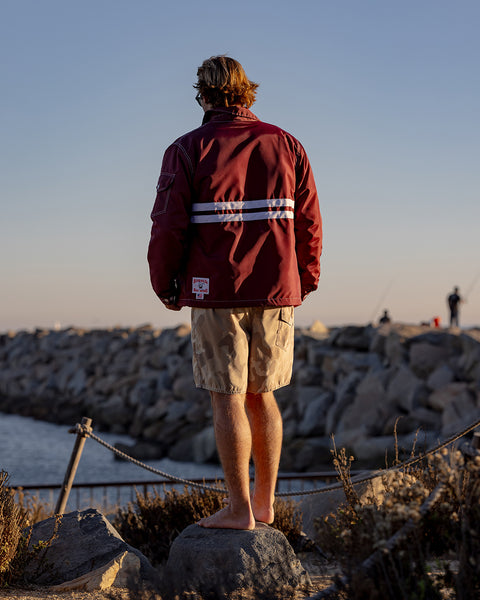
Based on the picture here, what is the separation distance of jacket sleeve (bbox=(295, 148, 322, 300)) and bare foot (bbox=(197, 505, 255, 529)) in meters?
1.33

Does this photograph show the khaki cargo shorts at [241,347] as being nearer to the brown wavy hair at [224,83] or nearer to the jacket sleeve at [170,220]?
the jacket sleeve at [170,220]

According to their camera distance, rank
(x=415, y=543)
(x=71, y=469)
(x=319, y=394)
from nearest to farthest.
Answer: (x=415, y=543), (x=71, y=469), (x=319, y=394)

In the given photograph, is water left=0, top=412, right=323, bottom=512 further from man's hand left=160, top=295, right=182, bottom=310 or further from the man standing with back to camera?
man's hand left=160, top=295, right=182, bottom=310

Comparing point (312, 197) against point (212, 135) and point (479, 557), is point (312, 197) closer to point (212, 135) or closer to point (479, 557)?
point (212, 135)

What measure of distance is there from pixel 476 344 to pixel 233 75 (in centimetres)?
1381

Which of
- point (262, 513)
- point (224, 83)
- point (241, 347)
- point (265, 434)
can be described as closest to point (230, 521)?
point (262, 513)

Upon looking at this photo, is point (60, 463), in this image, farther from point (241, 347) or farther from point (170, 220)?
point (170, 220)

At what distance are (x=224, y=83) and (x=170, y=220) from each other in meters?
0.81

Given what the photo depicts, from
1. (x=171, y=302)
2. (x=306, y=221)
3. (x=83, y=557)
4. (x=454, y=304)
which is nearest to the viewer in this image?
(x=171, y=302)

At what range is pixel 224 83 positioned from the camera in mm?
3668

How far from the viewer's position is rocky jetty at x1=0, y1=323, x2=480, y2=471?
51.5ft

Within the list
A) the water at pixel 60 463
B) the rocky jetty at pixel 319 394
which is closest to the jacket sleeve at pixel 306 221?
the rocky jetty at pixel 319 394

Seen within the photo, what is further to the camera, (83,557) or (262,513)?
(83,557)

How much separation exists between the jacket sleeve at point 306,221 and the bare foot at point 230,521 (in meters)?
1.33
